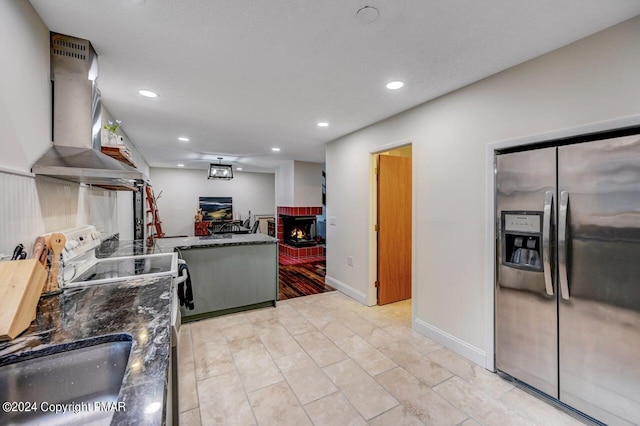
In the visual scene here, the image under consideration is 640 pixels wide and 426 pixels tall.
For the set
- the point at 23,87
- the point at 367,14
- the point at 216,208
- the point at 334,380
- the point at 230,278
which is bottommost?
the point at 334,380

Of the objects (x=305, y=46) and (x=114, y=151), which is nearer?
(x=305, y=46)

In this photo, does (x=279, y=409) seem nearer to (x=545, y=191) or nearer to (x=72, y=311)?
(x=72, y=311)

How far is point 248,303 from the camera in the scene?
3.48 m

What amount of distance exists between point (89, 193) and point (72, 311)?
1687 millimetres

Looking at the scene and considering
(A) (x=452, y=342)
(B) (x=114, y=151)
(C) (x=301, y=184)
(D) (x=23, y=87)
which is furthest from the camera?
(C) (x=301, y=184)

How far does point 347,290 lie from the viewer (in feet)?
13.3

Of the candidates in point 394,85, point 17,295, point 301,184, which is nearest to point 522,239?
point 394,85

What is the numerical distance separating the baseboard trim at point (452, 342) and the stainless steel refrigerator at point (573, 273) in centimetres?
17

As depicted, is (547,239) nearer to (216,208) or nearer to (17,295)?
(17,295)

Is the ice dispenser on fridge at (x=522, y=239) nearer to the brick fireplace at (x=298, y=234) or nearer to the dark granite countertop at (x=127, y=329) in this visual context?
the dark granite countertop at (x=127, y=329)

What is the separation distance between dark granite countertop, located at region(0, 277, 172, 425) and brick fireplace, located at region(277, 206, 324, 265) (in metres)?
5.00

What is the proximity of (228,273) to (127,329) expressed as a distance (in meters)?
2.37

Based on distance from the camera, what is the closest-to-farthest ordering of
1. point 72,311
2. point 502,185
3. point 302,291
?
point 72,311, point 502,185, point 302,291

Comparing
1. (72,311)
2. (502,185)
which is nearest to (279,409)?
(72,311)
